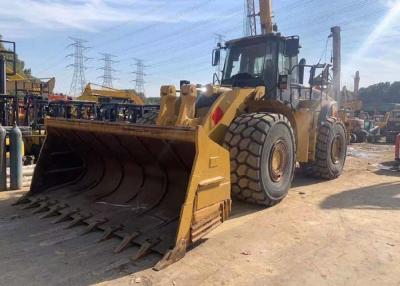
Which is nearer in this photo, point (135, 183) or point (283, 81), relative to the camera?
point (135, 183)

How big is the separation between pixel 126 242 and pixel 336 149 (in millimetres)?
6171

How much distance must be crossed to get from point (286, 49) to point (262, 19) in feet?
11.0

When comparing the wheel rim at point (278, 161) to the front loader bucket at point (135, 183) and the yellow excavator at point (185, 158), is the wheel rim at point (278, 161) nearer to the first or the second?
the yellow excavator at point (185, 158)

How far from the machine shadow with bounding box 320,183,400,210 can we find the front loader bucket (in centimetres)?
267

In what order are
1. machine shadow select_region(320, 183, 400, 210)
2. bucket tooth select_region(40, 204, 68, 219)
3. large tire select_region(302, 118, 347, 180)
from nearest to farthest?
bucket tooth select_region(40, 204, 68, 219), machine shadow select_region(320, 183, 400, 210), large tire select_region(302, 118, 347, 180)

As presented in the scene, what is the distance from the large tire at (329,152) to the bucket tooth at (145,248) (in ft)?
16.8

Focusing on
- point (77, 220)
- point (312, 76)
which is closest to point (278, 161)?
point (312, 76)

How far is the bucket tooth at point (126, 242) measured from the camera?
402 cm

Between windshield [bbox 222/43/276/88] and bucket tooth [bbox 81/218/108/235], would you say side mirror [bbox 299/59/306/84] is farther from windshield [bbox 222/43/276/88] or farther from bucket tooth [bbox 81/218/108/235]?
bucket tooth [bbox 81/218/108/235]

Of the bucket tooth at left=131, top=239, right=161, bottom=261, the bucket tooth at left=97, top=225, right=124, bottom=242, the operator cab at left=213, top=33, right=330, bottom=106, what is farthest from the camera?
the operator cab at left=213, top=33, right=330, bottom=106

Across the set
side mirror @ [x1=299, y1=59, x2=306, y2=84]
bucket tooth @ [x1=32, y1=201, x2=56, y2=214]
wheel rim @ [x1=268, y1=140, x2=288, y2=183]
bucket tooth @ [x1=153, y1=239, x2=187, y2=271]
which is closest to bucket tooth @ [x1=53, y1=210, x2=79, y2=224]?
bucket tooth @ [x1=32, y1=201, x2=56, y2=214]

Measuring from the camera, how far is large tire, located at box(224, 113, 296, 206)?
5.38 m

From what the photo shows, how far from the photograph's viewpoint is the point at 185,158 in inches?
180

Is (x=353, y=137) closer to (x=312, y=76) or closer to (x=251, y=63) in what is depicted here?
(x=312, y=76)
